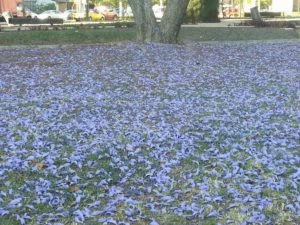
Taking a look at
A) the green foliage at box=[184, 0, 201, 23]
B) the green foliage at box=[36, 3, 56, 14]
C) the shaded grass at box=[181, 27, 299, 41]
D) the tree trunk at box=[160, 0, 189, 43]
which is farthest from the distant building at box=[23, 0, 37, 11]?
the tree trunk at box=[160, 0, 189, 43]

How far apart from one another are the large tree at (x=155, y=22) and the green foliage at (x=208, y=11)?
16.1 meters

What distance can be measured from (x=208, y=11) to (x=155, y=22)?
17005 millimetres

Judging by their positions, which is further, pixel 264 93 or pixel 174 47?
pixel 174 47

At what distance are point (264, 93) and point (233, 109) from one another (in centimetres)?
156

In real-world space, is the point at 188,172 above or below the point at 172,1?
below

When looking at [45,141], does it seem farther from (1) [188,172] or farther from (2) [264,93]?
(2) [264,93]

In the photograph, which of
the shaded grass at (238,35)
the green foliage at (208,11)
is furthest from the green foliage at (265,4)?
the shaded grass at (238,35)

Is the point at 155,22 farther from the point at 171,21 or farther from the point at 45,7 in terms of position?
the point at 45,7

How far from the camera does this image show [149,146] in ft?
18.2

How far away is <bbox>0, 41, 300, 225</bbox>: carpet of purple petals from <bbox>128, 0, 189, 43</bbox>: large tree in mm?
4805

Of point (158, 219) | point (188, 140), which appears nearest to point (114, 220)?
point (158, 219)

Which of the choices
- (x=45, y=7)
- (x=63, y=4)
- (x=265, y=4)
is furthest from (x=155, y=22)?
(x=265, y=4)

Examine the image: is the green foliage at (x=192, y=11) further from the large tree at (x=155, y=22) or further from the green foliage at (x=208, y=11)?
the large tree at (x=155, y=22)

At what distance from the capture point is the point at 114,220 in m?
3.70
